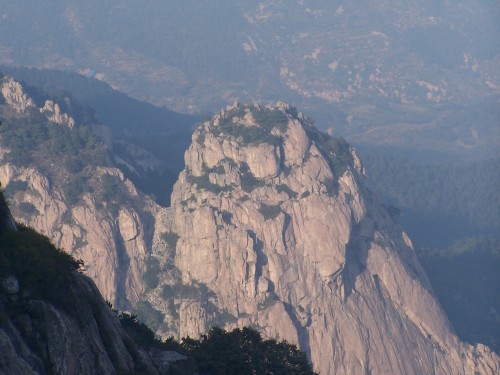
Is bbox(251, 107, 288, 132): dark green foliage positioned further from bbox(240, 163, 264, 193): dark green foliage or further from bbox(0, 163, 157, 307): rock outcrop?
bbox(0, 163, 157, 307): rock outcrop

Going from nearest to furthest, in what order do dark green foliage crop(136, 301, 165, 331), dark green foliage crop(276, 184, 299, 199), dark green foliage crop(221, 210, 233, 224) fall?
dark green foliage crop(136, 301, 165, 331)
dark green foliage crop(221, 210, 233, 224)
dark green foliage crop(276, 184, 299, 199)

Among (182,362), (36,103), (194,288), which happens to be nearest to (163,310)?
(194,288)

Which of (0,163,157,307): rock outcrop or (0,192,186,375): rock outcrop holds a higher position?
(0,163,157,307): rock outcrop

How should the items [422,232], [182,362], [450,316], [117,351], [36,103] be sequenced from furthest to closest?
[422,232] → [450,316] → [36,103] → [182,362] → [117,351]

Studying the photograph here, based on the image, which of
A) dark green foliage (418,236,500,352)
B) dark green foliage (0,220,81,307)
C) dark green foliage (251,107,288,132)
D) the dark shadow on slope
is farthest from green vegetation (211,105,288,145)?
dark green foliage (0,220,81,307)

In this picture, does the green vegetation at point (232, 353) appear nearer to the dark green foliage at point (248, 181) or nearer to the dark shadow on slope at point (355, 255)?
the dark shadow on slope at point (355, 255)

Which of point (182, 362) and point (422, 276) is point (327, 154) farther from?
point (182, 362)
